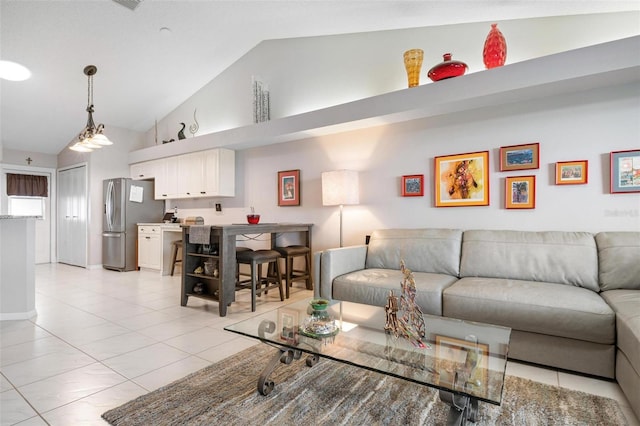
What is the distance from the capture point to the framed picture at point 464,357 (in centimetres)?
130

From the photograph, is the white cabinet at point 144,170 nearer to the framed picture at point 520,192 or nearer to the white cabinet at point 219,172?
the white cabinet at point 219,172

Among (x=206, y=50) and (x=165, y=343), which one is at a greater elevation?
(x=206, y=50)

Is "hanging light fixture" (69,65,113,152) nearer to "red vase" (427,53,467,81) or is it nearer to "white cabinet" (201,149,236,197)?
"white cabinet" (201,149,236,197)

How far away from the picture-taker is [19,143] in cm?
614

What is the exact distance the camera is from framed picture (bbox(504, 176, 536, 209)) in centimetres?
292

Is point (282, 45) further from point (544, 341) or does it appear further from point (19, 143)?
point (19, 143)

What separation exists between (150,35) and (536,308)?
4972mm

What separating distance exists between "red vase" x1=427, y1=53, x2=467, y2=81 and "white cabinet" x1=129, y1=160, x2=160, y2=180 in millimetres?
4863

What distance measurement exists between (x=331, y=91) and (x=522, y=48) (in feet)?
6.71

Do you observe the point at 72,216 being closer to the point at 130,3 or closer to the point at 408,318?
the point at 130,3

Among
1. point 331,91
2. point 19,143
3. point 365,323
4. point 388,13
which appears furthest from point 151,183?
point 365,323

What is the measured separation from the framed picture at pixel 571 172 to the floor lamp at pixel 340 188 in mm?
1900

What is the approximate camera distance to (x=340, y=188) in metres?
3.65

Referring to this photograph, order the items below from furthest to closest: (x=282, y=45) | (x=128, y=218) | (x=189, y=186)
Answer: (x=128, y=218), (x=189, y=186), (x=282, y=45)
